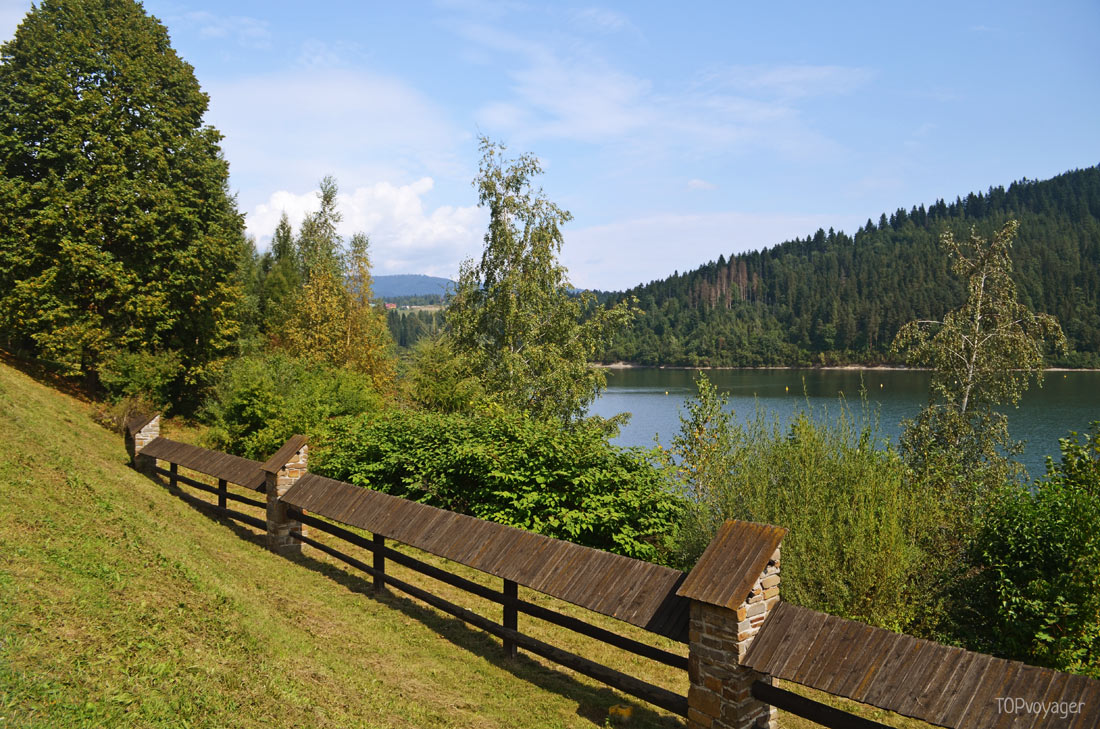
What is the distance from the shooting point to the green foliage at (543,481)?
44.9 ft

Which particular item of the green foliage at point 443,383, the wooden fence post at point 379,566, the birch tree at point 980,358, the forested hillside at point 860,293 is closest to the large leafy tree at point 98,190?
the green foliage at point 443,383

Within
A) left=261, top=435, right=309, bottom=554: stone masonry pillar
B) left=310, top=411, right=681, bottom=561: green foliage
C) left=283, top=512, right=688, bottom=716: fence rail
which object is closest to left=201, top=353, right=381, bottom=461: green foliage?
left=310, top=411, right=681, bottom=561: green foliage

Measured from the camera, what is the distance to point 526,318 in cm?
2494

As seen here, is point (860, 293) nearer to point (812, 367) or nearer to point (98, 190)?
point (812, 367)

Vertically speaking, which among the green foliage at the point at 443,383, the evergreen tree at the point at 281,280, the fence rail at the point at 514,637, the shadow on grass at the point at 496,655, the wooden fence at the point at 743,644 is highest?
the evergreen tree at the point at 281,280

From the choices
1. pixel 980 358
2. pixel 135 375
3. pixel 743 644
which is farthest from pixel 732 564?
pixel 135 375

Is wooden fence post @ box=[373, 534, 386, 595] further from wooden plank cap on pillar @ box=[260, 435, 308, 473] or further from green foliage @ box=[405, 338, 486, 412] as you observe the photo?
green foliage @ box=[405, 338, 486, 412]

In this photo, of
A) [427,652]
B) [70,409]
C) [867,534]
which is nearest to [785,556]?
[867,534]

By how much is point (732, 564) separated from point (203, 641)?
4.94m

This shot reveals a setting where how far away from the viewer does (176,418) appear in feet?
91.9

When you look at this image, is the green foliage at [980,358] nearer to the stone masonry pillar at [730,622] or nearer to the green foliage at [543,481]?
the green foliage at [543,481]

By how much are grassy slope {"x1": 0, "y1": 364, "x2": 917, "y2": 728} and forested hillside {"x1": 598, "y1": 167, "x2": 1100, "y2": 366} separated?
7643 cm

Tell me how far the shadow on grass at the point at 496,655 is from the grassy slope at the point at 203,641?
0.09 feet

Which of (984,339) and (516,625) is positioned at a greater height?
(984,339)
